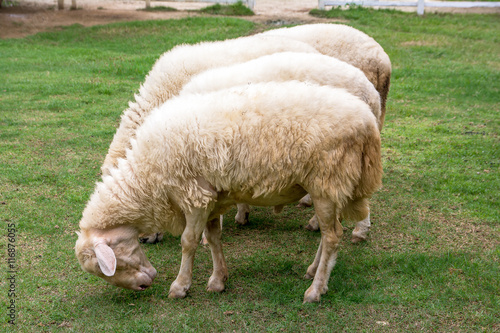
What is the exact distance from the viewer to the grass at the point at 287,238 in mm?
3594

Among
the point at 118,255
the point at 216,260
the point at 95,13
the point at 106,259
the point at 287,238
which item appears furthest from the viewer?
the point at 95,13

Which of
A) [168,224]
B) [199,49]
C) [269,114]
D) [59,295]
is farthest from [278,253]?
[199,49]

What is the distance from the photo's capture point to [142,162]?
12.1 ft

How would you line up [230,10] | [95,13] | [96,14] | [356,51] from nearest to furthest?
[356,51], [230,10], [96,14], [95,13]

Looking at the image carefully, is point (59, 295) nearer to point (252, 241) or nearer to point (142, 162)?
point (142, 162)

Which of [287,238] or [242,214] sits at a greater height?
[242,214]

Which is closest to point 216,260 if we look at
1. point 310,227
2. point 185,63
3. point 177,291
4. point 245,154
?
point 177,291

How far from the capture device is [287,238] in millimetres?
4773

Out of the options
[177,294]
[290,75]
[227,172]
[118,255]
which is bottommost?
[177,294]

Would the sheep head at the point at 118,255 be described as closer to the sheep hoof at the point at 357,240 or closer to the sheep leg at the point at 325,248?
the sheep leg at the point at 325,248

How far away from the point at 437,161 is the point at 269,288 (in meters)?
3.27

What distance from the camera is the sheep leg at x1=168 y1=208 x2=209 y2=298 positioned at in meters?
3.74

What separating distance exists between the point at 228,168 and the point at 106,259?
1008mm

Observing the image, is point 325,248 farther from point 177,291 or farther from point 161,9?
point 161,9
